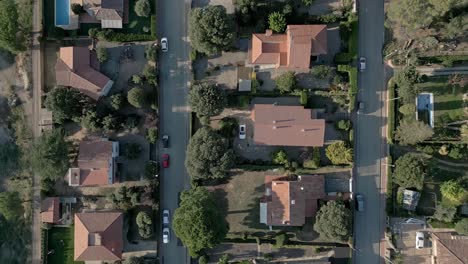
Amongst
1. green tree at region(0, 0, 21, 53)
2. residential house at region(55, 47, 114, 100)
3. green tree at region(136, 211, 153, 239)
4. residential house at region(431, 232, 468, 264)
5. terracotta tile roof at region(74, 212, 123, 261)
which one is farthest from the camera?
residential house at region(55, 47, 114, 100)

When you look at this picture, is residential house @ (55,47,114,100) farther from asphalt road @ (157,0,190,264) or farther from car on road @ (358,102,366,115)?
car on road @ (358,102,366,115)

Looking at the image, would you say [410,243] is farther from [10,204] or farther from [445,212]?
[10,204]

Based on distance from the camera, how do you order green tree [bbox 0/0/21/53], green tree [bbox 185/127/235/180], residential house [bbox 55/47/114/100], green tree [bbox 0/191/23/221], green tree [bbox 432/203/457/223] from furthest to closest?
residential house [bbox 55/47/114/100]
green tree [bbox 432/203/457/223]
green tree [bbox 0/191/23/221]
green tree [bbox 0/0/21/53]
green tree [bbox 185/127/235/180]

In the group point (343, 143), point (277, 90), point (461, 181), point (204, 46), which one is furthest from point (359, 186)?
point (204, 46)

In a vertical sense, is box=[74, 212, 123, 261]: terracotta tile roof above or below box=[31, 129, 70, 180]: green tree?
below

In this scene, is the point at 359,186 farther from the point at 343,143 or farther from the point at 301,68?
the point at 301,68

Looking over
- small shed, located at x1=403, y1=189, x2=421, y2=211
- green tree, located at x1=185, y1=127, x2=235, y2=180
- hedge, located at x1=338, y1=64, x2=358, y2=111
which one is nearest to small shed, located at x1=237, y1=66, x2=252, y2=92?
green tree, located at x1=185, y1=127, x2=235, y2=180
